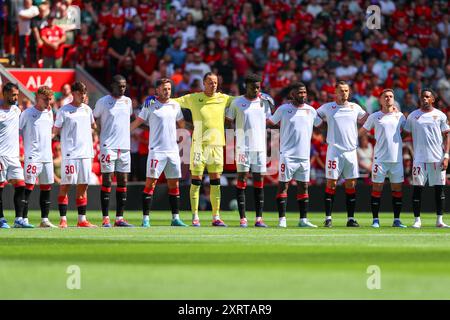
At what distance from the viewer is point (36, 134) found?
1816 cm

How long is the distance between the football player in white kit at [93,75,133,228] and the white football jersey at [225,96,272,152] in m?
1.74

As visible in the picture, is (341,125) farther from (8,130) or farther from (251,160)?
(8,130)

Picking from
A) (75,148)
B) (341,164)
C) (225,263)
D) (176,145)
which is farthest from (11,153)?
(225,263)

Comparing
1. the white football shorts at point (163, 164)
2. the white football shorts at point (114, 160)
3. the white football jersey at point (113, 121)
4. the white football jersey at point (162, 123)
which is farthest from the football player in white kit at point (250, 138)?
the white football shorts at point (114, 160)

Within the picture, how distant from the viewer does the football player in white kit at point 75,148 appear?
18.1 meters

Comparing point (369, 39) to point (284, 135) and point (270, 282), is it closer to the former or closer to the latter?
point (284, 135)

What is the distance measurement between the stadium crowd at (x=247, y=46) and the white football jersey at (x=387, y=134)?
7097mm

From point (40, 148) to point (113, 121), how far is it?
1284mm

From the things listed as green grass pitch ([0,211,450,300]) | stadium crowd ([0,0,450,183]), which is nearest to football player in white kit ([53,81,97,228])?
green grass pitch ([0,211,450,300])

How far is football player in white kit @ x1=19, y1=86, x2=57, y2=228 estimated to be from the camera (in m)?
18.0

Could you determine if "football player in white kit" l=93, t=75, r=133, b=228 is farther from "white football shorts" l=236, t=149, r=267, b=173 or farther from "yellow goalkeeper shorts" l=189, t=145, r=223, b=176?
"white football shorts" l=236, t=149, r=267, b=173

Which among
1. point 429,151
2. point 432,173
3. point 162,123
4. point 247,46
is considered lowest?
point 432,173
